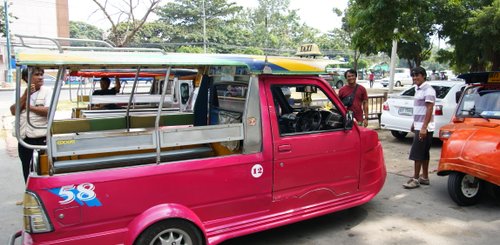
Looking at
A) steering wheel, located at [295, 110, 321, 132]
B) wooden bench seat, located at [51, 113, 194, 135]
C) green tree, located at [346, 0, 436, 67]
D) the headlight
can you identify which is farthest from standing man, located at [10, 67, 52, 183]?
green tree, located at [346, 0, 436, 67]

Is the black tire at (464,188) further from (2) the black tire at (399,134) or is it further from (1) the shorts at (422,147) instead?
(2) the black tire at (399,134)

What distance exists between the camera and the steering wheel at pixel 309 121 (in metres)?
4.13

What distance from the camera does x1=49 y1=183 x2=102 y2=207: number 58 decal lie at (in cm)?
277

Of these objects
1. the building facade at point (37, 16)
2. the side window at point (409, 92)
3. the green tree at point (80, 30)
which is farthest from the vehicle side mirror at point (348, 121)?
the green tree at point (80, 30)

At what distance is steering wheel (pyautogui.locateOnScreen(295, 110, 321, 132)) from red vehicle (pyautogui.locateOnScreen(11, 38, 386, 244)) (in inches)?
0.4

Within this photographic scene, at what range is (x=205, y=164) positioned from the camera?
326 centimetres

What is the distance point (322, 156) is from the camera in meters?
3.87

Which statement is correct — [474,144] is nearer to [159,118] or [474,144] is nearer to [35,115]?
[159,118]

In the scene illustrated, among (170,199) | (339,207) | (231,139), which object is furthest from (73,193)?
(339,207)

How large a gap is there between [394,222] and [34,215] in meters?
3.50

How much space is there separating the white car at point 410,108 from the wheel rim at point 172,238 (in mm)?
6244

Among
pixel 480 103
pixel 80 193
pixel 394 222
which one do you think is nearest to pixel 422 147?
pixel 480 103

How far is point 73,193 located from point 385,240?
2.88m

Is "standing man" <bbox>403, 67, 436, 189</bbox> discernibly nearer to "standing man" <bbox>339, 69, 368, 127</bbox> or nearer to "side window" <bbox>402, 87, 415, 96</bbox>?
"standing man" <bbox>339, 69, 368, 127</bbox>
